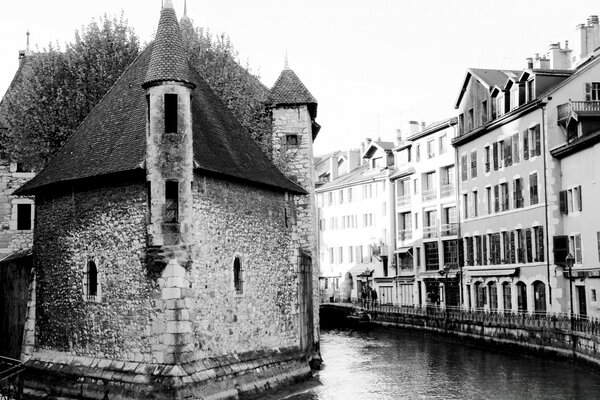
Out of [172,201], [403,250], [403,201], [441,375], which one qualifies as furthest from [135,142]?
[403,201]

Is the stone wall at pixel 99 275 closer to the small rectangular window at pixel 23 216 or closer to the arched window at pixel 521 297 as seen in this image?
the small rectangular window at pixel 23 216

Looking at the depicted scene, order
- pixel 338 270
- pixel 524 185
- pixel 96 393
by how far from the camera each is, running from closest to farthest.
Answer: pixel 96 393
pixel 524 185
pixel 338 270

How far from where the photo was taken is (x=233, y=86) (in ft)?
125

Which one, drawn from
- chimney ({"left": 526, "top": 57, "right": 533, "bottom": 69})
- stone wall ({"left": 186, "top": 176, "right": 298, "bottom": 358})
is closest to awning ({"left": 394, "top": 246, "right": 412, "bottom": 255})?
chimney ({"left": 526, "top": 57, "right": 533, "bottom": 69})

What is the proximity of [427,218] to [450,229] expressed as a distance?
4822 mm

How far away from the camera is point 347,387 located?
99.7 feet

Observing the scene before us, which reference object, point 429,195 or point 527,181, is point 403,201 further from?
point 527,181

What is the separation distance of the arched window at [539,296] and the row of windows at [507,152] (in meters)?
6.69

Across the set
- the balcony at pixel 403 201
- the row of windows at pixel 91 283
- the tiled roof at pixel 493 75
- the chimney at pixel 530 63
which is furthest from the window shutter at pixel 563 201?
the balcony at pixel 403 201

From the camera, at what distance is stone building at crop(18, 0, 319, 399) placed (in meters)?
23.7

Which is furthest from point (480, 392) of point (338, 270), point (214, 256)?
point (338, 270)

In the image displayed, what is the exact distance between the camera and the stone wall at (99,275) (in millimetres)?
24094

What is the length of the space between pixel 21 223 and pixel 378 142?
1832 inches

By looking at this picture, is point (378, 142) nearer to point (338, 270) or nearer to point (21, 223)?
point (338, 270)
